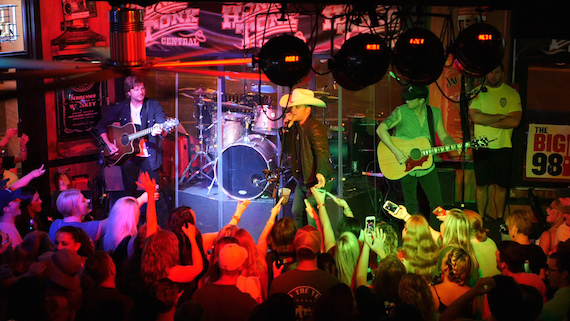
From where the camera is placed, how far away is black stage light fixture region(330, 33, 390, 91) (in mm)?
4355

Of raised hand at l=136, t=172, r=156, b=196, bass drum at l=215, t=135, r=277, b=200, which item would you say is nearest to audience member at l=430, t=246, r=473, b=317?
raised hand at l=136, t=172, r=156, b=196

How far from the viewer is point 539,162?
7.55m

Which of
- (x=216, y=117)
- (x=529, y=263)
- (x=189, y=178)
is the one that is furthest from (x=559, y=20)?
(x=189, y=178)

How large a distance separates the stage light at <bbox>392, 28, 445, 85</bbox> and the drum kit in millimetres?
3248

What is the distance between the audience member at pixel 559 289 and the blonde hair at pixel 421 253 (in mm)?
983

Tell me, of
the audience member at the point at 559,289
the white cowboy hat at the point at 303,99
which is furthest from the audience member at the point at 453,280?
the white cowboy hat at the point at 303,99

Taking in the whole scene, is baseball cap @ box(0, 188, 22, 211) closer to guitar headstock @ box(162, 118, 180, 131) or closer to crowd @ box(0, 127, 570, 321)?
crowd @ box(0, 127, 570, 321)

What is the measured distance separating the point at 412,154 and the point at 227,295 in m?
4.23

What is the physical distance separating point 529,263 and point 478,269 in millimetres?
417

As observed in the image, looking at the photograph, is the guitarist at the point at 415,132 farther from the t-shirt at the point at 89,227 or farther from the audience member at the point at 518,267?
the t-shirt at the point at 89,227

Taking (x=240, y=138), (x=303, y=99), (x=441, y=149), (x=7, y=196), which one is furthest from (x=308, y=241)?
(x=240, y=138)

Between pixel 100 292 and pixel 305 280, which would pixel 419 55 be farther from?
pixel 100 292

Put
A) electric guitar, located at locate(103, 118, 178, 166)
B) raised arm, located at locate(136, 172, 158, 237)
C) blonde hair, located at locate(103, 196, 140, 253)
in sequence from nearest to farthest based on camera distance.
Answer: raised arm, located at locate(136, 172, 158, 237), blonde hair, located at locate(103, 196, 140, 253), electric guitar, located at locate(103, 118, 178, 166)

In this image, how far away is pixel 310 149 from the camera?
7.10 meters
